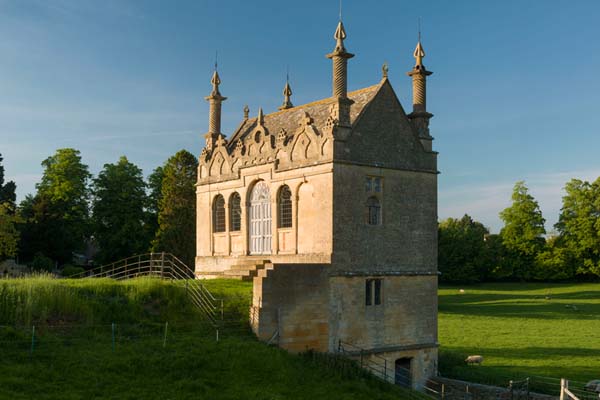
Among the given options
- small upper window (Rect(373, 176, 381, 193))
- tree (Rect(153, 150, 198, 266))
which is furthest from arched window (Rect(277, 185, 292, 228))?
tree (Rect(153, 150, 198, 266))

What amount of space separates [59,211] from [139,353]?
39.5 meters

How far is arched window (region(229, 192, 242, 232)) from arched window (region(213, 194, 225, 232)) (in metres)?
0.91

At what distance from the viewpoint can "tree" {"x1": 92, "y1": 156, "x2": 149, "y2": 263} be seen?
55469mm

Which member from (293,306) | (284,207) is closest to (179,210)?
(284,207)

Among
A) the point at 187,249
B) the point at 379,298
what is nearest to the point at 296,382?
the point at 379,298

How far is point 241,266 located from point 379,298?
606 centimetres

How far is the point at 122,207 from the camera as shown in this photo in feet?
189

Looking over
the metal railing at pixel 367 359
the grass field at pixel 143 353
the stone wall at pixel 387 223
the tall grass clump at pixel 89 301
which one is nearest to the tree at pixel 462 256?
the grass field at pixel 143 353

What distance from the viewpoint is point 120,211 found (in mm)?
57625

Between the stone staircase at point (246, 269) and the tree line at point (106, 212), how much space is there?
2476 centimetres

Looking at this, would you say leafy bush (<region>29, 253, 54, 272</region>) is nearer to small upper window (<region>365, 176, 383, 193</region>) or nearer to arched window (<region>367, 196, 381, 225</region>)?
arched window (<region>367, 196, 381, 225</region>)

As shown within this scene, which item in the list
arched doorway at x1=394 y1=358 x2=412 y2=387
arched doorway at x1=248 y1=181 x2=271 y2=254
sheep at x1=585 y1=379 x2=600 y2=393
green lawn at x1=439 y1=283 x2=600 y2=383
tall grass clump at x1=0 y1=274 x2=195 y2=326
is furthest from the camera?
green lawn at x1=439 y1=283 x2=600 y2=383

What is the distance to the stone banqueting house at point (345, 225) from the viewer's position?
25.0m

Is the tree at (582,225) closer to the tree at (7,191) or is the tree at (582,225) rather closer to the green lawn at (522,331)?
the green lawn at (522,331)
